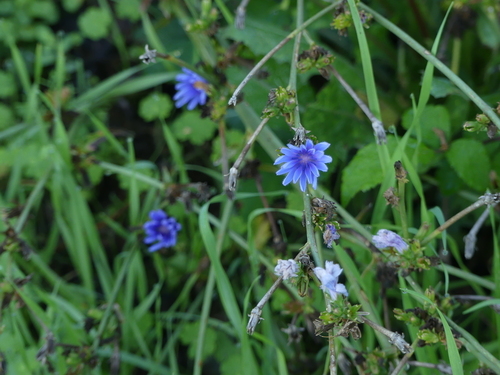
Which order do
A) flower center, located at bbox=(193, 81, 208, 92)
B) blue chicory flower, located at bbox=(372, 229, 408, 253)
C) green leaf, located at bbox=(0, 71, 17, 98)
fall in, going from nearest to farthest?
blue chicory flower, located at bbox=(372, 229, 408, 253)
flower center, located at bbox=(193, 81, 208, 92)
green leaf, located at bbox=(0, 71, 17, 98)

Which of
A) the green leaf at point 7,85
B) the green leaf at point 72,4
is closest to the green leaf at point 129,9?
the green leaf at point 72,4

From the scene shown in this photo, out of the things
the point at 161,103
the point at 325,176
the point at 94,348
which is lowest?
the point at 94,348

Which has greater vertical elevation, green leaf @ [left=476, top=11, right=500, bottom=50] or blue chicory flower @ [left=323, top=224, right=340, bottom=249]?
green leaf @ [left=476, top=11, right=500, bottom=50]

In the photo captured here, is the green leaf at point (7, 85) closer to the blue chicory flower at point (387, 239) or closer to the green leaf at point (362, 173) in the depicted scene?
the green leaf at point (362, 173)

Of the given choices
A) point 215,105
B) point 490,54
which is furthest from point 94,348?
point 490,54

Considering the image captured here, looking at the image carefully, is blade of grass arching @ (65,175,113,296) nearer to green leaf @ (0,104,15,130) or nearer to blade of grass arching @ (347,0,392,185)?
green leaf @ (0,104,15,130)

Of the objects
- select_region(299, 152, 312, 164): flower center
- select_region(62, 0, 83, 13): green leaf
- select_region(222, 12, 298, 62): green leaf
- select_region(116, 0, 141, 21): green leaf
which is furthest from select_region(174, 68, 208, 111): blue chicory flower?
select_region(62, 0, 83, 13): green leaf

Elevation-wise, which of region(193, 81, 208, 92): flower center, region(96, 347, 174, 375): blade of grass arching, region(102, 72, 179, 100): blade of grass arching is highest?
region(102, 72, 179, 100): blade of grass arching

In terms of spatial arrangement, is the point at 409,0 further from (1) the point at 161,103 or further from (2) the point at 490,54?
(1) the point at 161,103

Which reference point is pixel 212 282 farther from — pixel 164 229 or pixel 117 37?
pixel 117 37
